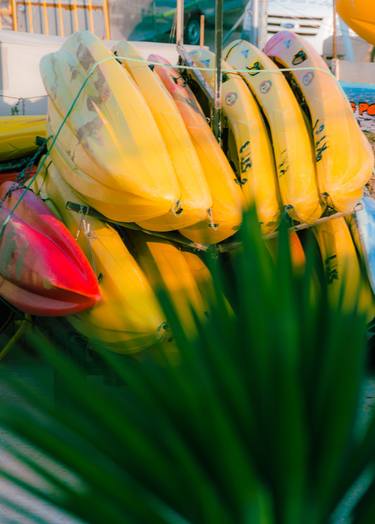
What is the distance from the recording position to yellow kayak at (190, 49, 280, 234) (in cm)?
416

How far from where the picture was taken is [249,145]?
4359 millimetres

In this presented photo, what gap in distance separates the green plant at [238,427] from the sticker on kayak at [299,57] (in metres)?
3.63

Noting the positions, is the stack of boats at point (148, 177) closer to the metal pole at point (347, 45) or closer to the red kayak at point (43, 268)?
the red kayak at point (43, 268)

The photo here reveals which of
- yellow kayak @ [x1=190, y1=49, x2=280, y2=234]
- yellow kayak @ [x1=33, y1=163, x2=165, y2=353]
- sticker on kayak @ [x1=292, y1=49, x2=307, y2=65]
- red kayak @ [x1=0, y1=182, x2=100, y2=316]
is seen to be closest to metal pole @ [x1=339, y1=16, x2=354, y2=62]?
sticker on kayak @ [x1=292, y1=49, x2=307, y2=65]

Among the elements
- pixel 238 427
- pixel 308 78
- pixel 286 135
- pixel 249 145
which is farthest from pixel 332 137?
pixel 238 427

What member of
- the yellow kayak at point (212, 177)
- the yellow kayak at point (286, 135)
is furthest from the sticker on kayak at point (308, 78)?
the yellow kayak at point (212, 177)

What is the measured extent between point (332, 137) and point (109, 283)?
4.49ft

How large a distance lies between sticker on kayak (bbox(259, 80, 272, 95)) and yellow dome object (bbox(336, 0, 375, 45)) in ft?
11.3

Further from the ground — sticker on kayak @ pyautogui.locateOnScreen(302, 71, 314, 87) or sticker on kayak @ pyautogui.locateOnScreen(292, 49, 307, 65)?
sticker on kayak @ pyautogui.locateOnScreen(292, 49, 307, 65)

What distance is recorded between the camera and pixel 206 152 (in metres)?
4.25

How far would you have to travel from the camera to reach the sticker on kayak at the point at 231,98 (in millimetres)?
4590

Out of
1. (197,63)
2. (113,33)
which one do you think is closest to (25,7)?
(113,33)

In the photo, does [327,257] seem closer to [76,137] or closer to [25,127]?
[76,137]

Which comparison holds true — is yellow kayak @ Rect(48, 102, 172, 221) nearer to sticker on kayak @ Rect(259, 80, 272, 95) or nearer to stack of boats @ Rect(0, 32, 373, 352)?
stack of boats @ Rect(0, 32, 373, 352)
